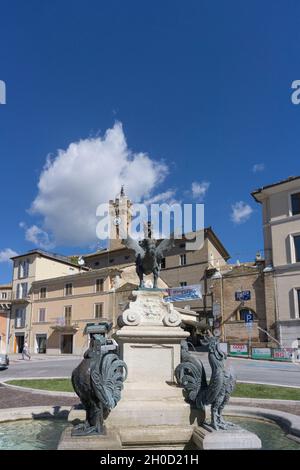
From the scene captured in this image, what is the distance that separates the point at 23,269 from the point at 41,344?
1107 cm

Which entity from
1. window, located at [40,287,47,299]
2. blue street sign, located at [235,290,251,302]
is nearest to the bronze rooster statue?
blue street sign, located at [235,290,251,302]

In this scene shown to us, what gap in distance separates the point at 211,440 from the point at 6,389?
A: 33.9ft

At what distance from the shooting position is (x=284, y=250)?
35.8 metres

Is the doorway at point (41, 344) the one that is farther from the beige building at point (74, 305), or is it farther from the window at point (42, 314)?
the window at point (42, 314)

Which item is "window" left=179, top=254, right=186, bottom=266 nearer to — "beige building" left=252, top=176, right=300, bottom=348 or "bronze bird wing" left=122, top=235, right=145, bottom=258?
"beige building" left=252, top=176, right=300, bottom=348

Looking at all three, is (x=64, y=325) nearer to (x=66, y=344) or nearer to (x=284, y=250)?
(x=66, y=344)

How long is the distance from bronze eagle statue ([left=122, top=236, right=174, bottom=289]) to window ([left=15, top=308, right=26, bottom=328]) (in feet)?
162

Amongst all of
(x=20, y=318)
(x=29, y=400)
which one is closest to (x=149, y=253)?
(x=29, y=400)

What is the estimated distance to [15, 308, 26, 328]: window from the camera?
53.5m

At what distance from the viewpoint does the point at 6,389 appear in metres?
13.4

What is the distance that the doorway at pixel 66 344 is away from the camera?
155 ft
